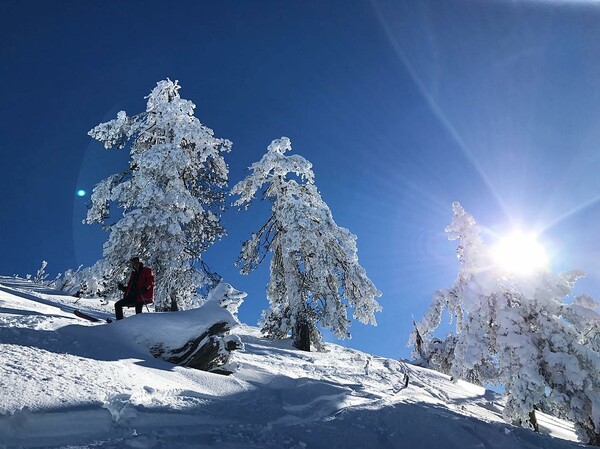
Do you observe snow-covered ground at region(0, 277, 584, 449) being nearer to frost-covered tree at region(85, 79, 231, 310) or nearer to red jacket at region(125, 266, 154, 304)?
red jacket at region(125, 266, 154, 304)

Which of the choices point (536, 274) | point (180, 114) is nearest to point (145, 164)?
point (180, 114)

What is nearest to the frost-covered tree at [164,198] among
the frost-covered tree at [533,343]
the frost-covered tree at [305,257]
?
the frost-covered tree at [305,257]

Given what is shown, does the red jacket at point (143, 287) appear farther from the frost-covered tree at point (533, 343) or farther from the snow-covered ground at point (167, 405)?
the frost-covered tree at point (533, 343)

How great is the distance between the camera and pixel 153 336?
632 cm

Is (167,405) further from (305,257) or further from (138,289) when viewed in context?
(305,257)

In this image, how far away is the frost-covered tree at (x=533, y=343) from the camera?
6629 millimetres

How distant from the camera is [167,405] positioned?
412 centimetres

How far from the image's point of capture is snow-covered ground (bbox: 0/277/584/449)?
3.41 meters

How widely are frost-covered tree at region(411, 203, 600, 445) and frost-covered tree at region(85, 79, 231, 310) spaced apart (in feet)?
31.0

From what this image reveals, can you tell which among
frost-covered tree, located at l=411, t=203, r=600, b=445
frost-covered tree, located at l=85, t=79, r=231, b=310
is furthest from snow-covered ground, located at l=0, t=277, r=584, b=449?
frost-covered tree, located at l=85, t=79, r=231, b=310

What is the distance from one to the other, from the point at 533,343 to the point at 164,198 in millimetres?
11336

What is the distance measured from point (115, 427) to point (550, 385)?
7100 mm

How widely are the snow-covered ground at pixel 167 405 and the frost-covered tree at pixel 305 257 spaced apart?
8.12 meters

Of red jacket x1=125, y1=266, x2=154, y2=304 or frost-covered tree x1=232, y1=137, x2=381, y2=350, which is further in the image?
frost-covered tree x1=232, y1=137, x2=381, y2=350
